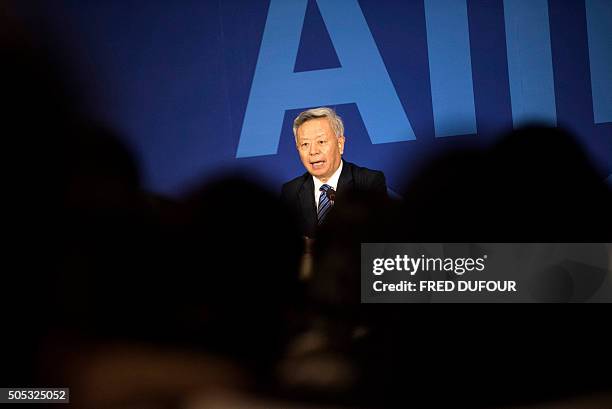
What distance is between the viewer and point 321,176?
2.04 m

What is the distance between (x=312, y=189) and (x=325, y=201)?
7 cm

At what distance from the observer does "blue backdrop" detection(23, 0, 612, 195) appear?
2.03 metres

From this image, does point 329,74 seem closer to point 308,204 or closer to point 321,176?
point 321,176

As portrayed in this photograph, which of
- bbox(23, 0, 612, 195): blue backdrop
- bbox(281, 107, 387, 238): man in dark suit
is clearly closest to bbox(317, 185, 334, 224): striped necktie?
bbox(281, 107, 387, 238): man in dark suit

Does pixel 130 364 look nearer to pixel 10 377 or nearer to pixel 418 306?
pixel 10 377

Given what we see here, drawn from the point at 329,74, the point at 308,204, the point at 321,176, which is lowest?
the point at 308,204

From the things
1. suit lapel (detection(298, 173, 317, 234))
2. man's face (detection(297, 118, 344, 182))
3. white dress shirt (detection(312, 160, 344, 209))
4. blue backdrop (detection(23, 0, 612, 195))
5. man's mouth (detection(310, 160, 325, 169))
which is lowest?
suit lapel (detection(298, 173, 317, 234))

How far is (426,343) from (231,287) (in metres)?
0.80

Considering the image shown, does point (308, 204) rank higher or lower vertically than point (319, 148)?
lower

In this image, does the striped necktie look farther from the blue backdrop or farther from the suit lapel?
the blue backdrop

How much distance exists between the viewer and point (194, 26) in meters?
2.11

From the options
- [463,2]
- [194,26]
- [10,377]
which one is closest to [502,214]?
[463,2]

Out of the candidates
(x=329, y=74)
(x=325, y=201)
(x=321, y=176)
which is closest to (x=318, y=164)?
(x=321, y=176)

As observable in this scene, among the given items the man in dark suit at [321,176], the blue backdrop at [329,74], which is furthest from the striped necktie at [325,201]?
the blue backdrop at [329,74]
